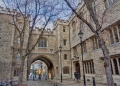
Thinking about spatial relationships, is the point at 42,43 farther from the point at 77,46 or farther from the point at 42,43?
Result: the point at 77,46

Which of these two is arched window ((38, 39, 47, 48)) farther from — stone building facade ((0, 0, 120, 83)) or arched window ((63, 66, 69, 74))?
arched window ((63, 66, 69, 74))

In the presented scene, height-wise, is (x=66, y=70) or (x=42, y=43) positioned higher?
(x=42, y=43)

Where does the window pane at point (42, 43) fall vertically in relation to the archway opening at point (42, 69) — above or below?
above

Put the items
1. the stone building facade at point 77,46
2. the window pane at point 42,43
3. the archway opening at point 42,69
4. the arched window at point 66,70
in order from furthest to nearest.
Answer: the archway opening at point 42,69
the window pane at point 42,43
the arched window at point 66,70
the stone building facade at point 77,46

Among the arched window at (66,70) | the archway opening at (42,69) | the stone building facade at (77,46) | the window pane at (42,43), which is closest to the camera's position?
the stone building facade at (77,46)

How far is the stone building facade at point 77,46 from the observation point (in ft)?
34.8

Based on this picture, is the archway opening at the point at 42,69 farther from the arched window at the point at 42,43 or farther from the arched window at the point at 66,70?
the arched window at the point at 66,70

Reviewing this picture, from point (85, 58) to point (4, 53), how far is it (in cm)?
1244

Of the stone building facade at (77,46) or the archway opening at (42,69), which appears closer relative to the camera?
the stone building facade at (77,46)

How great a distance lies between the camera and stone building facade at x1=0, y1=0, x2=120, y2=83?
1059cm

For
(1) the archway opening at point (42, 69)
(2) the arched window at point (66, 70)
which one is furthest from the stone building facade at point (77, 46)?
(1) the archway opening at point (42, 69)

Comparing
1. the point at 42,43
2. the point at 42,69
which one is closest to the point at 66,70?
the point at 42,43

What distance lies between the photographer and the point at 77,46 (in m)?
18.6

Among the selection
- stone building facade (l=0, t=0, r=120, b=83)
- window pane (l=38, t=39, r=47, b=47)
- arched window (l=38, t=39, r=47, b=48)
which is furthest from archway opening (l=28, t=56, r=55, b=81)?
window pane (l=38, t=39, r=47, b=47)
